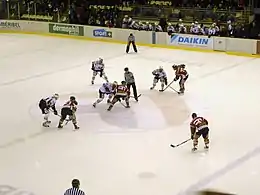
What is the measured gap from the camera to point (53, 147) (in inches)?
417

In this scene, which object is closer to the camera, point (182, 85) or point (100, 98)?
point (100, 98)

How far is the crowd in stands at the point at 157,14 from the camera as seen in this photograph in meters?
20.5

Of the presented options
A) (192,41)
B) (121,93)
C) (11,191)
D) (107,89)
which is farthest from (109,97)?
(192,41)

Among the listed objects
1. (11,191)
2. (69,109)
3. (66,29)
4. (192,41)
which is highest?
(66,29)

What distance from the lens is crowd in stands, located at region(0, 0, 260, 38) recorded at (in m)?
20.5

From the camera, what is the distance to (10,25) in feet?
81.6

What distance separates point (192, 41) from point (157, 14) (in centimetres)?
344

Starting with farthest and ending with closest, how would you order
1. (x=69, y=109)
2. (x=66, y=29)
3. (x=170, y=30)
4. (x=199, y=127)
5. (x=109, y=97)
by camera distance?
(x=66, y=29)
(x=170, y=30)
(x=109, y=97)
(x=69, y=109)
(x=199, y=127)

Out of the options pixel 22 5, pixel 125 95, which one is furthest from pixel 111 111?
pixel 22 5

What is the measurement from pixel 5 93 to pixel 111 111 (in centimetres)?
335

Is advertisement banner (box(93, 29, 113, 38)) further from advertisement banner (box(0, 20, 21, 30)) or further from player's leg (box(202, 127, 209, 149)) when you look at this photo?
player's leg (box(202, 127, 209, 149))

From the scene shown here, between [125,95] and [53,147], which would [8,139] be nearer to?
[53,147]

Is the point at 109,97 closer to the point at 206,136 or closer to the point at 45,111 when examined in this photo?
the point at 45,111

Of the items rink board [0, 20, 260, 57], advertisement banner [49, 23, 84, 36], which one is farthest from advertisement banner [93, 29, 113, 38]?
advertisement banner [49, 23, 84, 36]
